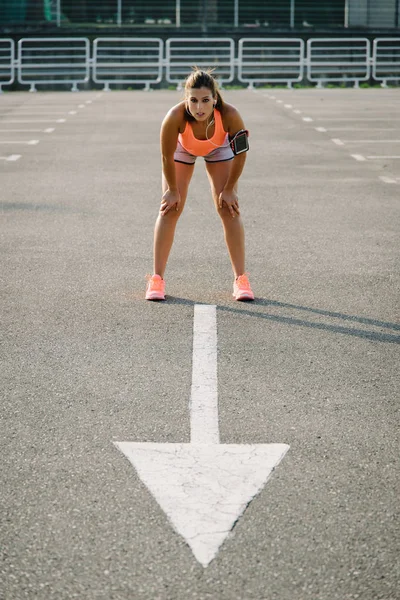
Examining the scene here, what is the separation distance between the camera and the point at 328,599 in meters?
2.97

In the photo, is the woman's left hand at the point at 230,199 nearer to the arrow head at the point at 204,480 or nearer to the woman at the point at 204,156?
the woman at the point at 204,156

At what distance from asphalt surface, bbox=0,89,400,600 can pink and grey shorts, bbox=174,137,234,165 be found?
835 mm

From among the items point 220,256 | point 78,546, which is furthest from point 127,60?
point 78,546

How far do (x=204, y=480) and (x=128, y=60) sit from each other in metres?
32.8

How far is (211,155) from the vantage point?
6598 mm

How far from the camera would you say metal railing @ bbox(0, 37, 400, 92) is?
1364 inches

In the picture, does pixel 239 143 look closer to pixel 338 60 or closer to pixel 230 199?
pixel 230 199

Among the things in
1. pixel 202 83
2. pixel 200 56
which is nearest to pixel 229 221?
pixel 202 83

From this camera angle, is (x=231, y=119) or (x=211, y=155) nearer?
(x=231, y=119)

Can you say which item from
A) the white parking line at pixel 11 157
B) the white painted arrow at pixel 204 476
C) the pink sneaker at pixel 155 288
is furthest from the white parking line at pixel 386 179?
the white painted arrow at pixel 204 476

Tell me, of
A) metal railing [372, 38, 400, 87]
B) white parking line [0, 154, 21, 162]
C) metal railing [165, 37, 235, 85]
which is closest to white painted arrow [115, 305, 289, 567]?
white parking line [0, 154, 21, 162]

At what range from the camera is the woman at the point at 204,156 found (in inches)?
243

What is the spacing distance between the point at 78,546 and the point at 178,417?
1.26 metres

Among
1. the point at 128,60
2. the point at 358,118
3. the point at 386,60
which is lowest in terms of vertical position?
the point at 358,118
